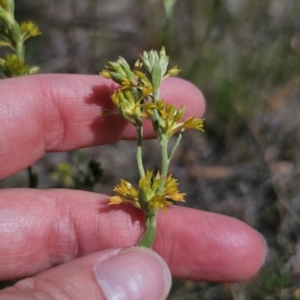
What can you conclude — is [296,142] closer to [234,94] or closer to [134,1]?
[234,94]

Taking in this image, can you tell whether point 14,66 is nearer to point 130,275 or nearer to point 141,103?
point 141,103

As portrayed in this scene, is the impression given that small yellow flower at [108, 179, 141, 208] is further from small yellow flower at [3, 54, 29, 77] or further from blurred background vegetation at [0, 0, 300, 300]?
small yellow flower at [3, 54, 29, 77]

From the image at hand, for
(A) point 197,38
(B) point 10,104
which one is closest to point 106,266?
(B) point 10,104

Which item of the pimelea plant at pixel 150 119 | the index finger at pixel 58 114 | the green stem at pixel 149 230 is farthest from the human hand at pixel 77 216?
the pimelea plant at pixel 150 119

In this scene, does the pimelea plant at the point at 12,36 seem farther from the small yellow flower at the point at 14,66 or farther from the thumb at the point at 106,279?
the thumb at the point at 106,279

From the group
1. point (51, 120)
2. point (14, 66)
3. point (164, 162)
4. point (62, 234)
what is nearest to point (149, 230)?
point (164, 162)

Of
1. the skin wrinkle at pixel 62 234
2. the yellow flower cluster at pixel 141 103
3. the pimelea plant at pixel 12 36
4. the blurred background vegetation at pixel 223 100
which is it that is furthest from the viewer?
the blurred background vegetation at pixel 223 100
